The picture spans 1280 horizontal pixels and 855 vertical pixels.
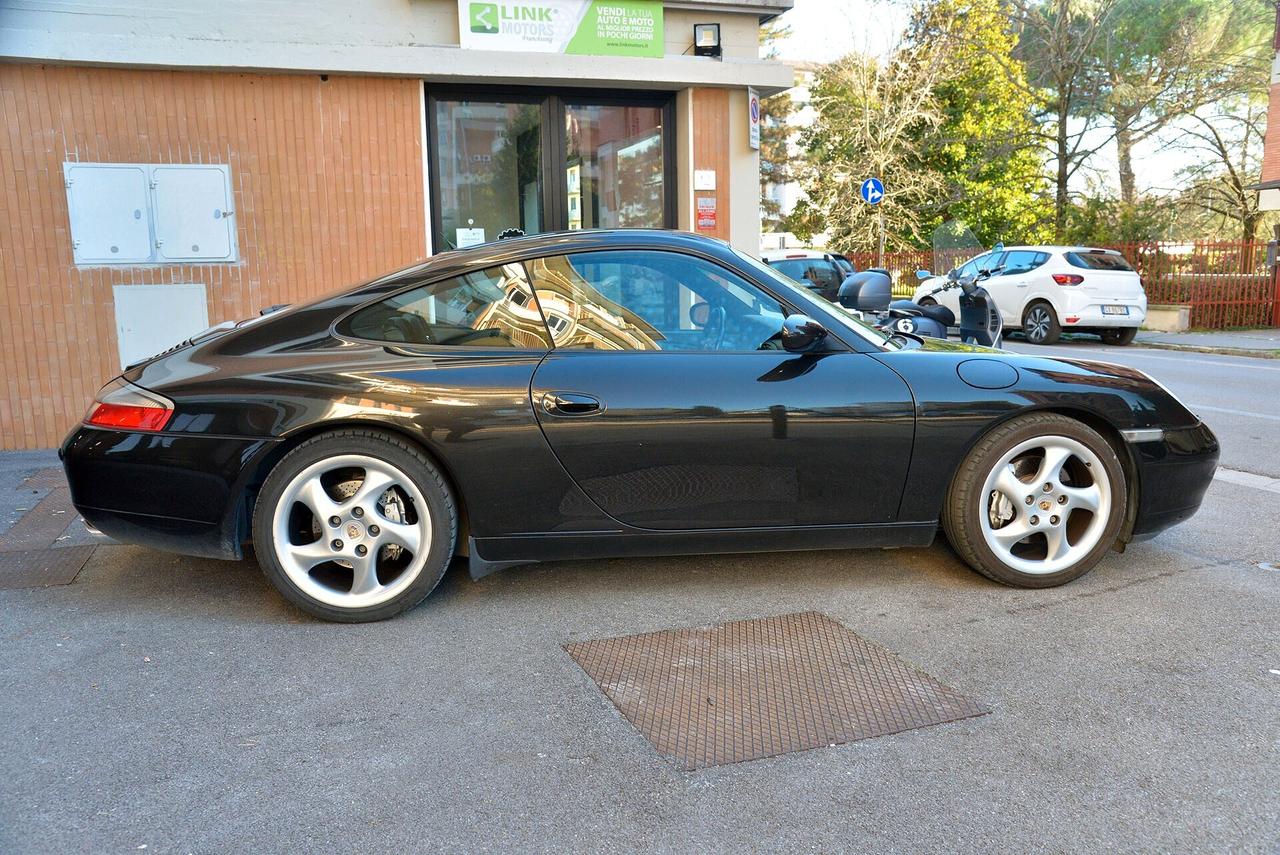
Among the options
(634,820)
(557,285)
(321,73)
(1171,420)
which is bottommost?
(634,820)

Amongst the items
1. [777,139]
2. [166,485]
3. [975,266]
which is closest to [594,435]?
[166,485]

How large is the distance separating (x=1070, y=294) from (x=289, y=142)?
12.7 meters

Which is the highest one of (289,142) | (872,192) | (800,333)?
(872,192)

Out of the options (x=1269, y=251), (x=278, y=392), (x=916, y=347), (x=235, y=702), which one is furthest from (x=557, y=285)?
(x=1269, y=251)

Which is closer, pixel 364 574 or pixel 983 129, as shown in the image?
pixel 364 574

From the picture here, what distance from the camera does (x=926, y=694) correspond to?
301cm

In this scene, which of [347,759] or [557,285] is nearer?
[347,759]

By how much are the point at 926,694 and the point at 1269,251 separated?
2096 cm

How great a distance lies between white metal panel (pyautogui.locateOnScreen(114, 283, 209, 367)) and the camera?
7.24 meters

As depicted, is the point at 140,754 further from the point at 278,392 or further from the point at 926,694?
the point at 926,694

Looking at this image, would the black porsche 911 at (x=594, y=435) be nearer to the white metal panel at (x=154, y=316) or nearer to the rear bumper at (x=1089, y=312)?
the white metal panel at (x=154, y=316)

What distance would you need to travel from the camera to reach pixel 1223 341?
17.0m

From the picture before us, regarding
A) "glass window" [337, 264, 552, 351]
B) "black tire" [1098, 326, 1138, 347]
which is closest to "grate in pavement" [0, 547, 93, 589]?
"glass window" [337, 264, 552, 351]

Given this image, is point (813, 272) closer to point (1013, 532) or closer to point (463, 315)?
point (1013, 532)
